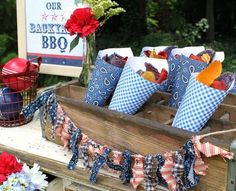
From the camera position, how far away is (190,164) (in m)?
0.95

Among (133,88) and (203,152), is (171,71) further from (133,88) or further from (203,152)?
(203,152)

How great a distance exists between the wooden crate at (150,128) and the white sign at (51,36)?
381 mm

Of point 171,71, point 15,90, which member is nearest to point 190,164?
point 171,71

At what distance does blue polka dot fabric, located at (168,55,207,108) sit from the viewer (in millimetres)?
1135

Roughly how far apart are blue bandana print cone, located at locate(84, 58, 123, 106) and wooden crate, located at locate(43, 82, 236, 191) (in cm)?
9

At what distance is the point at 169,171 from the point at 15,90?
2.50 feet

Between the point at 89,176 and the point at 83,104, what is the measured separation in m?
0.22

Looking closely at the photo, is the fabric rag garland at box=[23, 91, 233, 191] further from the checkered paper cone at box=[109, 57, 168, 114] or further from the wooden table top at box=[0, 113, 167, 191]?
the checkered paper cone at box=[109, 57, 168, 114]

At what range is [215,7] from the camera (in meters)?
8.53

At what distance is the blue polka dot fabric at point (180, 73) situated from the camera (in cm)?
113

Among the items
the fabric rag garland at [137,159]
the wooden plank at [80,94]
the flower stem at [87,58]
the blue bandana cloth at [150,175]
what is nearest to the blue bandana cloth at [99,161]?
the fabric rag garland at [137,159]

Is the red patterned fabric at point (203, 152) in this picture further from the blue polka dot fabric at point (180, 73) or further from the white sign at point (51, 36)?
the white sign at point (51, 36)

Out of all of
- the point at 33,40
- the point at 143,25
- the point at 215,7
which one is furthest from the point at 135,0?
the point at 33,40

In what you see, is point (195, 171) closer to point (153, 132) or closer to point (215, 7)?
point (153, 132)
